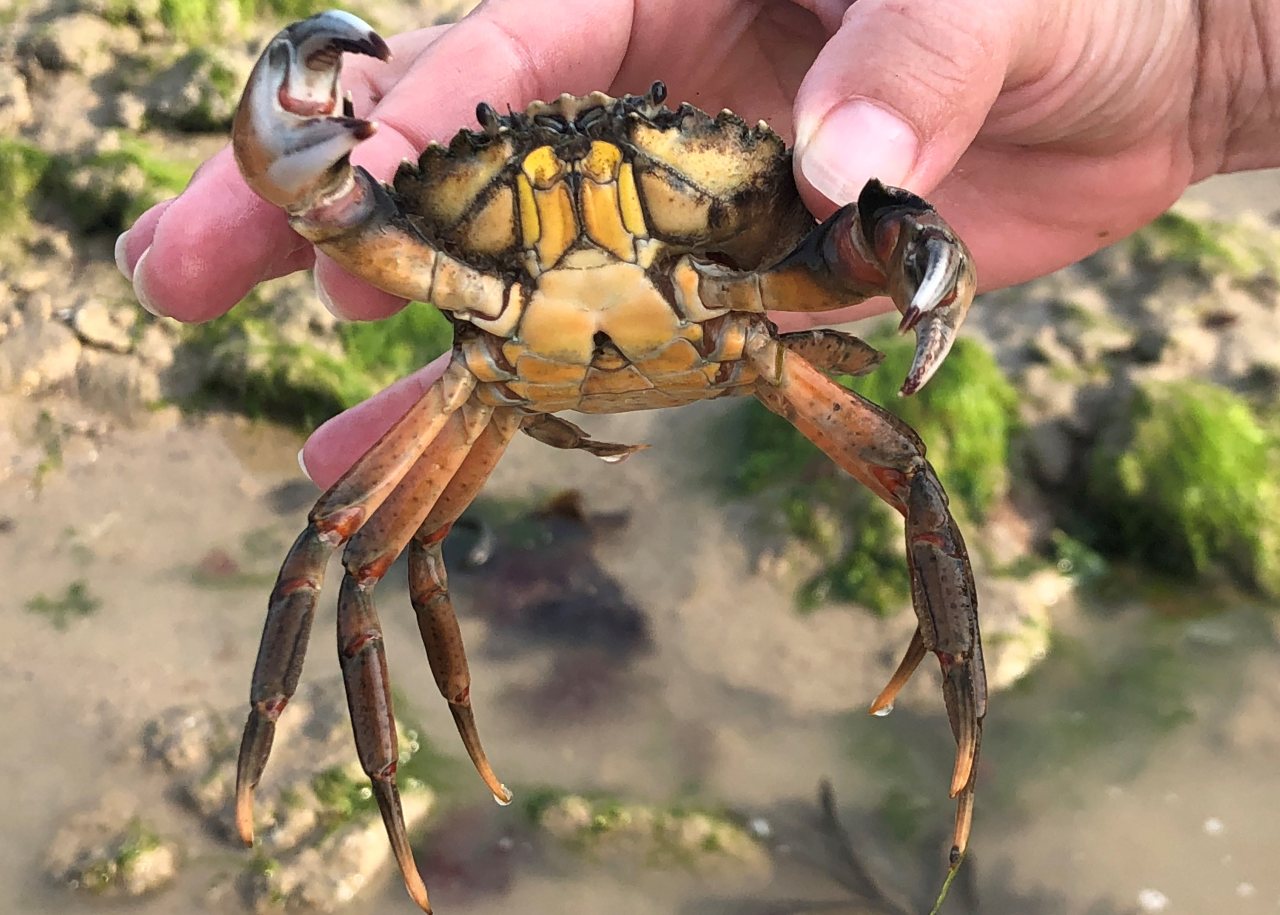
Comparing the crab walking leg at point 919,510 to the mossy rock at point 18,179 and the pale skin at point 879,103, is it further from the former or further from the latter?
the mossy rock at point 18,179

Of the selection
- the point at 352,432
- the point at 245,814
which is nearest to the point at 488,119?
the point at 352,432

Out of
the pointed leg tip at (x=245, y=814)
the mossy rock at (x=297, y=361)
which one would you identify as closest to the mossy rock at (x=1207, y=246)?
the mossy rock at (x=297, y=361)

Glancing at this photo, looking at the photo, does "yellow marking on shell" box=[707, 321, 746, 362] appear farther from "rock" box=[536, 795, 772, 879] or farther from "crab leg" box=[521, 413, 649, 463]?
"rock" box=[536, 795, 772, 879]

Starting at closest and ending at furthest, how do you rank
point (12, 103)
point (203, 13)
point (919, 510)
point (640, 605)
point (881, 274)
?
1. point (881, 274)
2. point (919, 510)
3. point (640, 605)
4. point (12, 103)
5. point (203, 13)

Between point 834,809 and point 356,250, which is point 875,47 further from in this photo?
point 834,809

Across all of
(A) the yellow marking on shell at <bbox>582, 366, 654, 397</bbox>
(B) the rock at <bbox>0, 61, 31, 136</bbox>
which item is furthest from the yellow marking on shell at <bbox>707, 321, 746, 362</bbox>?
(B) the rock at <bbox>0, 61, 31, 136</bbox>

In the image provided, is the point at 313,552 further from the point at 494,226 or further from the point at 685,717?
the point at 685,717
